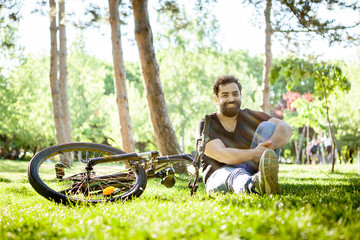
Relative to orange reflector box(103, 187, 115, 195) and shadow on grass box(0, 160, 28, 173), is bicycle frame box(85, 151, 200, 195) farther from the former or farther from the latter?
shadow on grass box(0, 160, 28, 173)

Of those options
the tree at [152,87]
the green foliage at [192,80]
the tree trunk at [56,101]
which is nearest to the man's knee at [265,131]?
the tree at [152,87]

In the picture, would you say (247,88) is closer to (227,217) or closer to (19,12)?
(19,12)

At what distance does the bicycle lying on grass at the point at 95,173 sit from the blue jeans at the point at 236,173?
0.24m

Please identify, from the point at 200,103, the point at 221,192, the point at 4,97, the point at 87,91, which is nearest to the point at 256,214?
the point at 221,192

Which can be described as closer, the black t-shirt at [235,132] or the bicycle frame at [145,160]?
the bicycle frame at [145,160]

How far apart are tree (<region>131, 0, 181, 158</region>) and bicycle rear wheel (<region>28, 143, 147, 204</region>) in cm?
343

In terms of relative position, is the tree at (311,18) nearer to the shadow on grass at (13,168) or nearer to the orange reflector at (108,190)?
the orange reflector at (108,190)

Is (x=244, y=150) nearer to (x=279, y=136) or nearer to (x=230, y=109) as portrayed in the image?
(x=279, y=136)

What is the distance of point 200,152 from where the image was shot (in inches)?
157

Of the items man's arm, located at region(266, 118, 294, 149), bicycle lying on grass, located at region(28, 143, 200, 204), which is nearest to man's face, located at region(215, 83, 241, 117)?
man's arm, located at region(266, 118, 294, 149)

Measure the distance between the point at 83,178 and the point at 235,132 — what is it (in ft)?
6.31

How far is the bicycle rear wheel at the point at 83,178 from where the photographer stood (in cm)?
361

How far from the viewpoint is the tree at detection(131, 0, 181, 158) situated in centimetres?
767

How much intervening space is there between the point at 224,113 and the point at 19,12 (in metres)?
7.58
